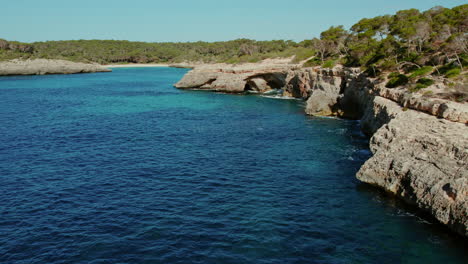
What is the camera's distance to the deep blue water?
2145 centimetres

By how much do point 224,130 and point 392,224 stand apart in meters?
33.5

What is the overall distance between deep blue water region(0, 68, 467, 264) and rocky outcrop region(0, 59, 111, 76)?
129150 millimetres

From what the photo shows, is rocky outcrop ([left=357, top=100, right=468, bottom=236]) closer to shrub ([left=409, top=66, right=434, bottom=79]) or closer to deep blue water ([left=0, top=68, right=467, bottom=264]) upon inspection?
deep blue water ([left=0, top=68, right=467, bottom=264])

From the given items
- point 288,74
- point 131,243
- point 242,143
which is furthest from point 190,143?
point 288,74

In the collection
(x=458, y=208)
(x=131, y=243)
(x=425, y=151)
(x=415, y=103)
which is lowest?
(x=131, y=243)

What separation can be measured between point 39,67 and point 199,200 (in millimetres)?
173637

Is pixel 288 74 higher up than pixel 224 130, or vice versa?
pixel 288 74

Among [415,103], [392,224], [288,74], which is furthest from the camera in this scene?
[288,74]

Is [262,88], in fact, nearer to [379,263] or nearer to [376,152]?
[376,152]

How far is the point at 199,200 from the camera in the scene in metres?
28.5

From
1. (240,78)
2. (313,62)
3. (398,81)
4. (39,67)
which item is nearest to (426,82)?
(398,81)

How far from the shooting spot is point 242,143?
1837 inches

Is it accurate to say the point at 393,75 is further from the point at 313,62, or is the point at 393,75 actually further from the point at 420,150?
the point at 313,62

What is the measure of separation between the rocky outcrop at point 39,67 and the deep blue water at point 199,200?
129 meters
